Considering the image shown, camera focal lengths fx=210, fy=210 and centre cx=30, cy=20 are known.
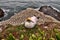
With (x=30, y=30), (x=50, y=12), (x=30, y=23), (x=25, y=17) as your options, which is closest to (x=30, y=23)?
(x=30, y=23)

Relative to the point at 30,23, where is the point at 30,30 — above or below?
below

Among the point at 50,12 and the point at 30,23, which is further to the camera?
the point at 50,12

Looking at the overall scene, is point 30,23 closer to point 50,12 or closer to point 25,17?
point 25,17

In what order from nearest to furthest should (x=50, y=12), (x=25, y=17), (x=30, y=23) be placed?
1. (x=30, y=23)
2. (x=25, y=17)
3. (x=50, y=12)

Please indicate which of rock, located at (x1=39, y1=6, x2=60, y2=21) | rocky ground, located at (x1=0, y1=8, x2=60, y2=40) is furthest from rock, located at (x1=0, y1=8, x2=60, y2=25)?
rock, located at (x1=39, y1=6, x2=60, y2=21)

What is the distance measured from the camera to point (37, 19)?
9.64 feet

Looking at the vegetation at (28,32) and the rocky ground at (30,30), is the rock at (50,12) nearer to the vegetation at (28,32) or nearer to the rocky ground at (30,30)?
the rocky ground at (30,30)

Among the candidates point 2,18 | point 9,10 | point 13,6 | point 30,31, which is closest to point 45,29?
point 30,31

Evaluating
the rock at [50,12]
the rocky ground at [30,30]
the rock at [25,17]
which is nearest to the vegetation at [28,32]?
the rocky ground at [30,30]

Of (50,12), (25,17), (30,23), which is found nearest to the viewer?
(30,23)

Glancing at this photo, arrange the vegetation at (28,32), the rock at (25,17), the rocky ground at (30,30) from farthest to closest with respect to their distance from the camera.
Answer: the rock at (25,17)
the rocky ground at (30,30)
the vegetation at (28,32)

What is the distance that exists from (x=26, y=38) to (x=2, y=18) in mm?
1265

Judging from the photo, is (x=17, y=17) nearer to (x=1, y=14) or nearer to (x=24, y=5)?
(x=1, y=14)

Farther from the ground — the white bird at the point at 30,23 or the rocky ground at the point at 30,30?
the white bird at the point at 30,23
